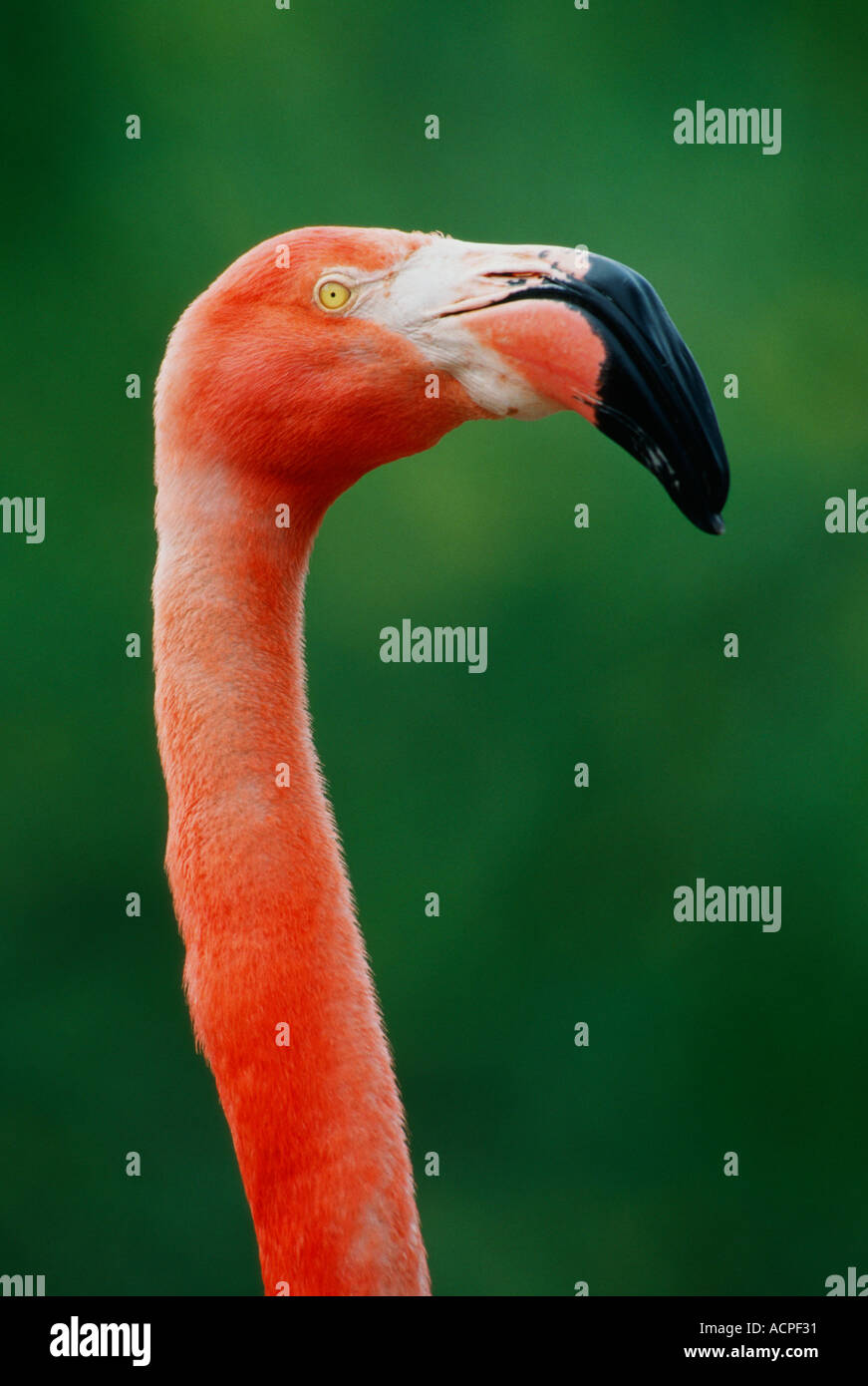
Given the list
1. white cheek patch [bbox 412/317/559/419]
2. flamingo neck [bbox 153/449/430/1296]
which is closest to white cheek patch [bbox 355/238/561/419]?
white cheek patch [bbox 412/317/559/419]

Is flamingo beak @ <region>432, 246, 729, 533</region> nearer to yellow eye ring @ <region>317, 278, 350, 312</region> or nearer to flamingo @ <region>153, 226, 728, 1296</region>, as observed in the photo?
flamingo @ <region>153, 226, 728, 1296</region>

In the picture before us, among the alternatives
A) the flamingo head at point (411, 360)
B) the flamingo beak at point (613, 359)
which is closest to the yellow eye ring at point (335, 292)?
the flamingo head at point (411, 360)

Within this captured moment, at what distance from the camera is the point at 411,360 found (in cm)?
136

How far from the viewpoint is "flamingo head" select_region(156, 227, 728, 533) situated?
127 cm

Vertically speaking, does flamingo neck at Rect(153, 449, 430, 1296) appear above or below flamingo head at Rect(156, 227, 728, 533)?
below

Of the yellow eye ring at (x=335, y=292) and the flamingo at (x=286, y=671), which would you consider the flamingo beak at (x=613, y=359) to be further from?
the yellow eye ring at (x=335, y=292)

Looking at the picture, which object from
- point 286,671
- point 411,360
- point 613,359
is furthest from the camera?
point 286,671

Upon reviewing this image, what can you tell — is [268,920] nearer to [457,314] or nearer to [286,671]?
[286,671]

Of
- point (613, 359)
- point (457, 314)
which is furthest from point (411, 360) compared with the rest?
point (613, 359)

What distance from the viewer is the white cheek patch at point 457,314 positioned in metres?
1.32

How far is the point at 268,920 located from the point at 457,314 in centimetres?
64

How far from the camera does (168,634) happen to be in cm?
146
